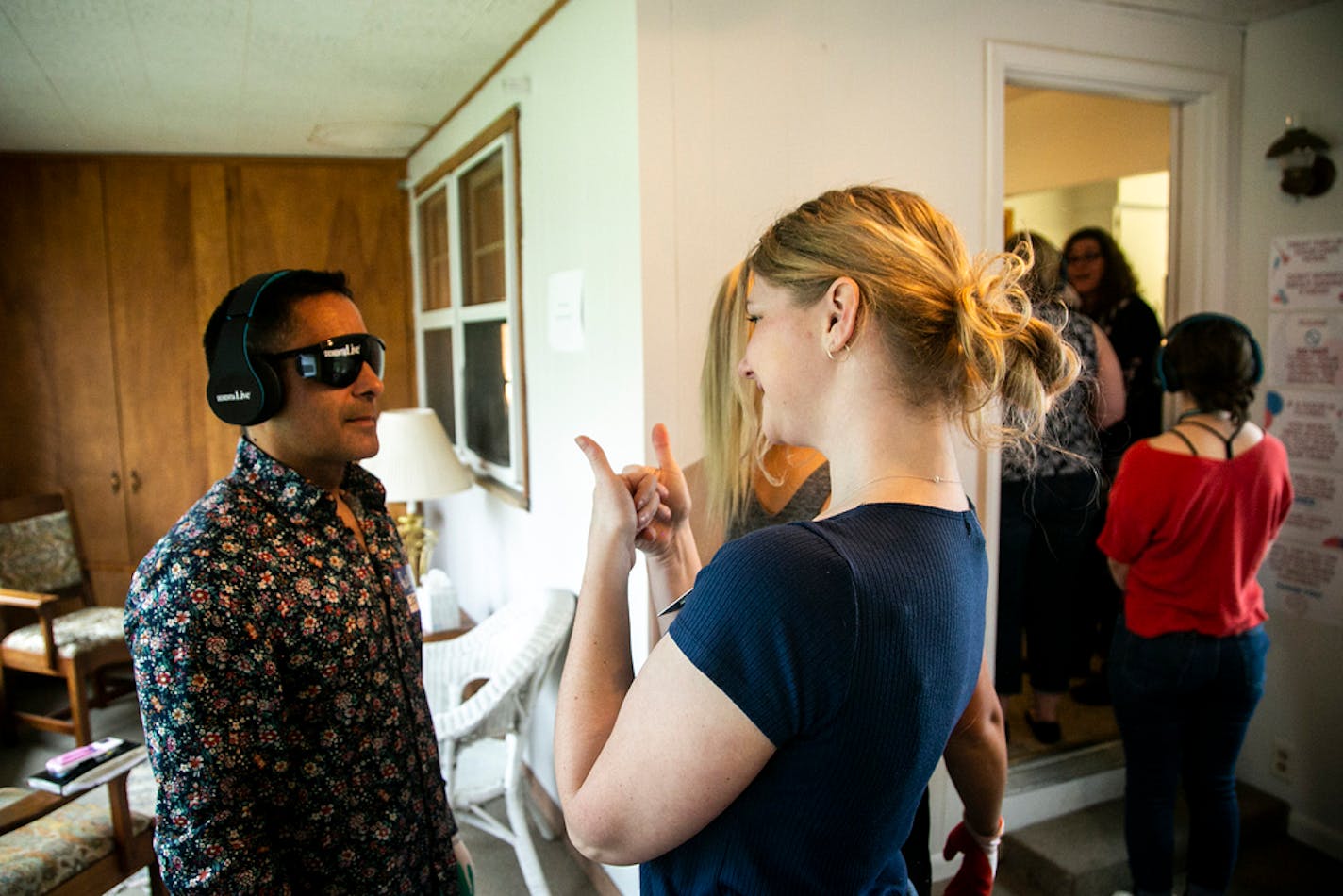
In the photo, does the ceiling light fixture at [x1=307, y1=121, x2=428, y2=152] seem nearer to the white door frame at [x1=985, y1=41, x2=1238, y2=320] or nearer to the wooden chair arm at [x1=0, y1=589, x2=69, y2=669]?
the wooden chair arm at [x1=0, y1=589, x2=69, y2=669]

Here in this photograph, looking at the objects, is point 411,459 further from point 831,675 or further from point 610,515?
point 831,675

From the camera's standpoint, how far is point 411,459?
10.3ft

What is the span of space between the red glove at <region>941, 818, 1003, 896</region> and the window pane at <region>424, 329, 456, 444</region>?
10.5ft

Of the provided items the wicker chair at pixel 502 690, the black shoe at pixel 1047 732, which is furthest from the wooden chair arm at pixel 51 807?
the black shoe at pixel 1047 732

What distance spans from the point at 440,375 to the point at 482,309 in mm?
988

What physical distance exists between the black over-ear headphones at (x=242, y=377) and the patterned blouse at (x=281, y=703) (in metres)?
0.07

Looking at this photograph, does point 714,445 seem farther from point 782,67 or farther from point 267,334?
point 782,67

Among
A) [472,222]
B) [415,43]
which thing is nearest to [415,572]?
[472,222]

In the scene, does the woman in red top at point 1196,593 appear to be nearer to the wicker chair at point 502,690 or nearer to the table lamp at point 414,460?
the wicker chair at point 502,690

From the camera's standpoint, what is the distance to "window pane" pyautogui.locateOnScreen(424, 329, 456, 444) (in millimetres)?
4234

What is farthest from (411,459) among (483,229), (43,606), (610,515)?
(610,515)

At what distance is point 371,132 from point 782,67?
265cm

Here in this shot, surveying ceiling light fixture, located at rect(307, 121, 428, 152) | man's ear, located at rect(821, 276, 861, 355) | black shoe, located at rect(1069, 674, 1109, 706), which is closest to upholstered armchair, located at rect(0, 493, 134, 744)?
ceiling light fixture, located at rect(307, 121, 428, 152)

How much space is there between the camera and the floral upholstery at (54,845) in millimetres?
1917
